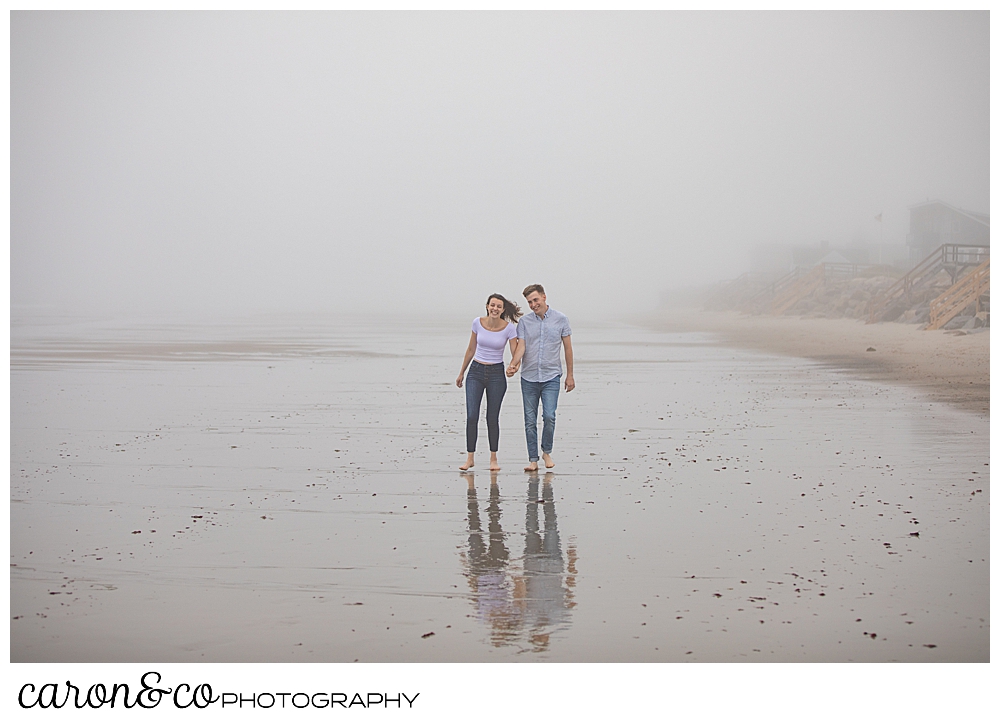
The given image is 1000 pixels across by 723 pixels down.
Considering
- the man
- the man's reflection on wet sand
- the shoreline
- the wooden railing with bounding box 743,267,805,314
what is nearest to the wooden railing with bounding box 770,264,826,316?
the wooden railing with bounding box 743,267,805,314

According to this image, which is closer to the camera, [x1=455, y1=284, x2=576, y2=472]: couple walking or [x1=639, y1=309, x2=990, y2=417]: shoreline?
[x1=455, y1=284, x2=576, y2=472]: couple walking

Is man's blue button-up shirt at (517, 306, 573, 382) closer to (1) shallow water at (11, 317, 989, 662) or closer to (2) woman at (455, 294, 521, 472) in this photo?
(2) woman at (455, 294, 521, 472)

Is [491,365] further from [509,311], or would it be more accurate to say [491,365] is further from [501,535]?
[501,535]

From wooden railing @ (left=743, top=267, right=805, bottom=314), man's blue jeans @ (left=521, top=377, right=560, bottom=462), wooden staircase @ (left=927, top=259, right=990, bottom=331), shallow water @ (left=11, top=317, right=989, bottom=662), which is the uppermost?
man's blue jeans @ (left=521, top=377, right=560, bottom=462)

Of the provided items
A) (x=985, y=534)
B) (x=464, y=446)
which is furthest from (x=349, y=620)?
(x=464, y=446)

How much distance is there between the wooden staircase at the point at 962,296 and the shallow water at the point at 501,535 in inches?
797

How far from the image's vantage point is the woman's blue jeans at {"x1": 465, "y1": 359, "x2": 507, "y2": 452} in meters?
9.19

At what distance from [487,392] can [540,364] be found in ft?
1.70

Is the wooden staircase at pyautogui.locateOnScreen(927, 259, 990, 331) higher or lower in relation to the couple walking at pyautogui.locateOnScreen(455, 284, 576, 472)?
lower

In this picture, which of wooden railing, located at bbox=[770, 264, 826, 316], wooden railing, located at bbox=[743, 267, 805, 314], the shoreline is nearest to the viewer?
the shoreline

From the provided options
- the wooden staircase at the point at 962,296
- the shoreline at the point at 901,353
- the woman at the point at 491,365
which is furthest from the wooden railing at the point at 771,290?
the woman at the point at 491,365

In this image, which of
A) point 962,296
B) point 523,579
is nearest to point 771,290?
point 962,296

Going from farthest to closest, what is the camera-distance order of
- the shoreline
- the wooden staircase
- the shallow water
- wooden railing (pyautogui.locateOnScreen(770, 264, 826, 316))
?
wooden railing (pyautogui.locateOnScreen(770, 264, 826, 316))
the wooden staircase
the shoreline
the shallow water
